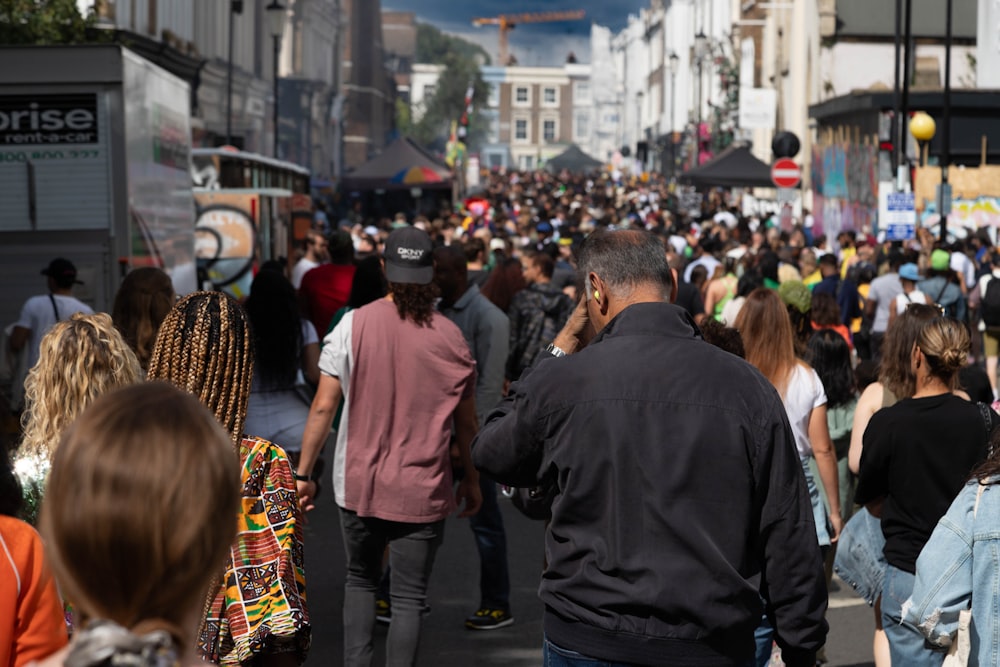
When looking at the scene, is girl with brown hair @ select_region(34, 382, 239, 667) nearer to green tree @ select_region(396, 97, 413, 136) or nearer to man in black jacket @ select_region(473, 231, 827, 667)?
man in black jacket @ select_region(473, 231, 827, 667)

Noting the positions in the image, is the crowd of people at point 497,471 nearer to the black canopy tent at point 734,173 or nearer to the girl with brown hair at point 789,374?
the girl with brown hair at point 789,374

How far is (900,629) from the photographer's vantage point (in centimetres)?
509

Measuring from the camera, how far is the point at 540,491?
3.87 m

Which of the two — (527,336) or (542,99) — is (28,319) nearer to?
(527,336)

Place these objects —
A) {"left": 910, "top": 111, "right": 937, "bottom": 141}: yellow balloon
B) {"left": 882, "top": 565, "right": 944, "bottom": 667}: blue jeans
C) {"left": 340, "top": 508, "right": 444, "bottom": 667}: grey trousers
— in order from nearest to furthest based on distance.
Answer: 1. {"left": 882, "top": 565, "right": 944, "bottom": 667}: blue jeans
2. {"left": 340, "top": 508, "right": 444, "bottom": 667}: grey trousers
3. {"left": 910, "top": 111, "right": 937, "bottom": 141}: yellow balloon

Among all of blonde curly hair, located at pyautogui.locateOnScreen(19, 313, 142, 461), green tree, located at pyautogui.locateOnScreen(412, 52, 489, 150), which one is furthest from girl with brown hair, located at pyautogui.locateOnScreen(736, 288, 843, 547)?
green tree, located at pyautogui.locateOnScreen(412, 52, 489, 150)

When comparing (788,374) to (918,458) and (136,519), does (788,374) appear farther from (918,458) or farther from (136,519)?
(136,519)

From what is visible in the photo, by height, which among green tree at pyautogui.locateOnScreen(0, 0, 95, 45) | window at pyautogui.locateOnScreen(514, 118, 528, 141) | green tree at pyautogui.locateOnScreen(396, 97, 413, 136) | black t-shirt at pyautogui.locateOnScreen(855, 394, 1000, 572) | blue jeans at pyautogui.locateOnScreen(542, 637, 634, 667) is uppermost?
window at pyautogui.locateOnScreen(514, 118, 528, 141)

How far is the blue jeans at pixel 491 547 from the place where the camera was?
7336mm

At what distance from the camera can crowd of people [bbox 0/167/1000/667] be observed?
1942 mm

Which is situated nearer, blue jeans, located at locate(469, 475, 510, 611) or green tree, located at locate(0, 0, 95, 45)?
blue jeans, located at locate(469, 475, 510, 611)

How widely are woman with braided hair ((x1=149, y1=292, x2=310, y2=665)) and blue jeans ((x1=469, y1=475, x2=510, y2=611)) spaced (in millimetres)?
3491

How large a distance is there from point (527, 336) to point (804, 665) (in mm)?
6049

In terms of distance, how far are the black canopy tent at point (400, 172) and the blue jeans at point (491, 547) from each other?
32.4 metres
